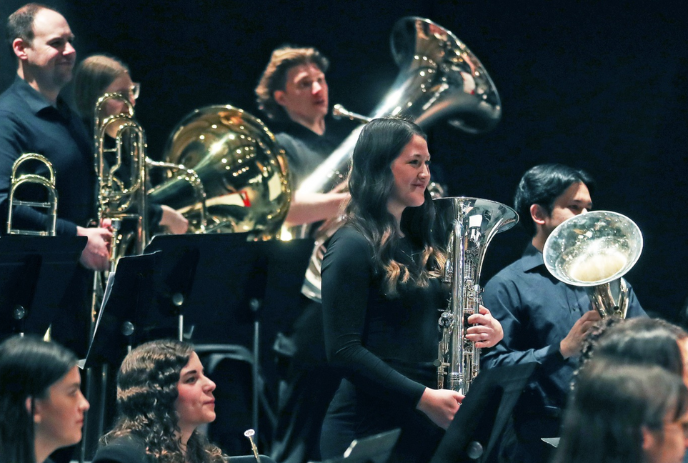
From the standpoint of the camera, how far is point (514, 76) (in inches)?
199

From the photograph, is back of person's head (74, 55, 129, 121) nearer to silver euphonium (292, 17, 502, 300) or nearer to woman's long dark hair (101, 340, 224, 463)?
silver euphonium (292, 17, 502, 300)

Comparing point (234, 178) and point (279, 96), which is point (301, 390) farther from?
point (279, 96)

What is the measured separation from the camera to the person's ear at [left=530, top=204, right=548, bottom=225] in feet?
11.4

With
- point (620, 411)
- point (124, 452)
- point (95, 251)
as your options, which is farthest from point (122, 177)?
point (620, 411)

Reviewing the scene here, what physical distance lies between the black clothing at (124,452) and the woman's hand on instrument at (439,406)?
0.69m

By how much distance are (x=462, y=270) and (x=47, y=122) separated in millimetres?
1630

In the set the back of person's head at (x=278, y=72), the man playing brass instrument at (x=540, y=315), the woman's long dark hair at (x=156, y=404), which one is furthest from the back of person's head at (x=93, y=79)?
the man playing brass instrument at (x=540, y=315)

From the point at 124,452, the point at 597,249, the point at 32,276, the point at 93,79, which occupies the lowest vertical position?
the point at 124,452

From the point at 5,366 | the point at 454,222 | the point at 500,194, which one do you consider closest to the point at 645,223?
the point at 500,194

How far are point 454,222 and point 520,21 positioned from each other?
8.30 feet

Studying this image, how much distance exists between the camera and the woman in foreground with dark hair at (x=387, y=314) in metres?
2.52

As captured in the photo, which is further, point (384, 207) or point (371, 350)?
point (384, 207)

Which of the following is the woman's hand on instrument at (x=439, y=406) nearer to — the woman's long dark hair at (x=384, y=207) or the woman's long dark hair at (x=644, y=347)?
the woman's long dark hair at (x=384, y=207)

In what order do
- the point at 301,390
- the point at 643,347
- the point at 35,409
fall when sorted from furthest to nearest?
the point at 301,390 < the point at 35,409 < the point at 643,347
